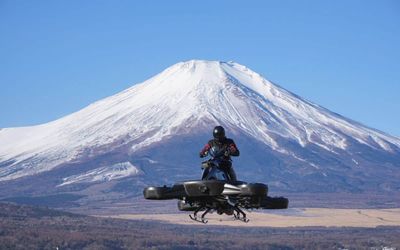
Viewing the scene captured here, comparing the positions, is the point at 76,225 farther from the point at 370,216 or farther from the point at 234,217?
the point at 234,217

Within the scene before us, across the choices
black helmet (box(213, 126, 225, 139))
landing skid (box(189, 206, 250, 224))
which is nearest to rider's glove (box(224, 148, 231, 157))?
black helmet (box(213, 126, 225, 139))

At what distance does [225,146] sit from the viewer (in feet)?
31.0

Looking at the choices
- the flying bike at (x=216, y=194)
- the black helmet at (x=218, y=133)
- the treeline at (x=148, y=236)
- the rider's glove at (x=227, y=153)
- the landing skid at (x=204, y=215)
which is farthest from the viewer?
the treeline at (x=148, y=236)

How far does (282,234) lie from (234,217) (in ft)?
449

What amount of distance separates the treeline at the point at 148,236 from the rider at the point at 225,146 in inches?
3714

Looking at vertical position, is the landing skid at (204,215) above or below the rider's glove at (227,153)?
below

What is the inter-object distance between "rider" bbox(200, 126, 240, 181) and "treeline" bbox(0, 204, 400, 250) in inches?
3714

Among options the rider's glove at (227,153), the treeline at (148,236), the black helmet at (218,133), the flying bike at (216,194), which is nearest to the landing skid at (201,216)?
the flying bike at (216,194)

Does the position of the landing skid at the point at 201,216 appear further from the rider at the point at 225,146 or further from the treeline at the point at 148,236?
the treeline at the point at 148,236

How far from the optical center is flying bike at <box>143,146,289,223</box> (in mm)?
8617

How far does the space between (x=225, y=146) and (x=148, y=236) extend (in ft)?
406

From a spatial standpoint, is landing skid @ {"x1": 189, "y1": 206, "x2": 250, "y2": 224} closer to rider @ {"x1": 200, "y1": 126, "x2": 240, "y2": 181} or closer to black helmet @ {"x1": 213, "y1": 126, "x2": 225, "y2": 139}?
rider @ {"x1": 200, "y1": 126, "x2": 240, "y2": 181}

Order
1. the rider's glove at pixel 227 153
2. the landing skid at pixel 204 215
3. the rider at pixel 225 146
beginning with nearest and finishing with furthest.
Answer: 1. the landing skid at pixel 204 215
2. the rider at pixel 225 146
3. the rider's glove at pixel 227 153

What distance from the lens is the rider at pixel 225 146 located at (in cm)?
915
